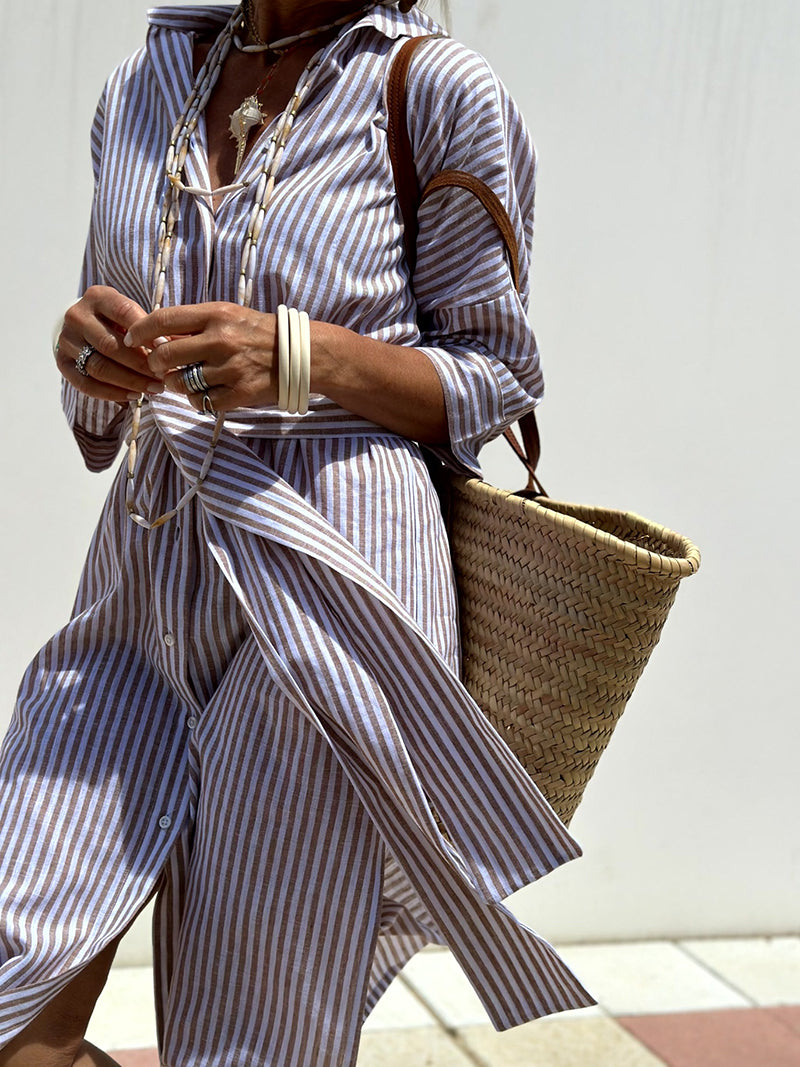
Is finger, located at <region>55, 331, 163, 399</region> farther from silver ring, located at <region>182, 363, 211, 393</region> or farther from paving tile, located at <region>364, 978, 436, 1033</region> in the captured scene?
paving tile, located at <region>364, 978, 436, 1033</region>

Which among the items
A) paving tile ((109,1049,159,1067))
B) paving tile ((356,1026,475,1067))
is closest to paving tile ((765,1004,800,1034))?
paving tile ((356,1026,475,1067))

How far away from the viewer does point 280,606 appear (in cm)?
133

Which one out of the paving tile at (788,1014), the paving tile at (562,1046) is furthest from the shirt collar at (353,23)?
the paving tile at (788,1014)

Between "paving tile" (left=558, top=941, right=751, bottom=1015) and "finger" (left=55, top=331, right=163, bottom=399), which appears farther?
"paving tile" (left=558, top=941, right=751, bottom=1015)

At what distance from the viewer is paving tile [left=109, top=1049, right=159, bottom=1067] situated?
2.63 m

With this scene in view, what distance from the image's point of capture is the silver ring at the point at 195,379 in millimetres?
1255

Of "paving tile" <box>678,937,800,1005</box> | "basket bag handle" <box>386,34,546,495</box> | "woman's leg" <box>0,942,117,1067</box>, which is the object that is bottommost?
"paving tile" <box>678,937,800,1005</box>

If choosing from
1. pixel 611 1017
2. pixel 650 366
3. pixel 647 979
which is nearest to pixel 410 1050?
pixel 611 1017

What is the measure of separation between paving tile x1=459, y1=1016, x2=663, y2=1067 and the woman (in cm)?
150

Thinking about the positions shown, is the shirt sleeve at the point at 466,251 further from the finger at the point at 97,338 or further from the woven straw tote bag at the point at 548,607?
the finger at the point at 97,338

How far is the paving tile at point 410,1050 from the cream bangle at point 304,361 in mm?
1860

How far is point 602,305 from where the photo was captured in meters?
3.05

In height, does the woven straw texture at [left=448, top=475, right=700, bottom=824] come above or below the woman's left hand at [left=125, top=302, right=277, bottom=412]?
below

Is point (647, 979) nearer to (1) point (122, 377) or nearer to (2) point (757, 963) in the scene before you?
(2) point (757, 963)
